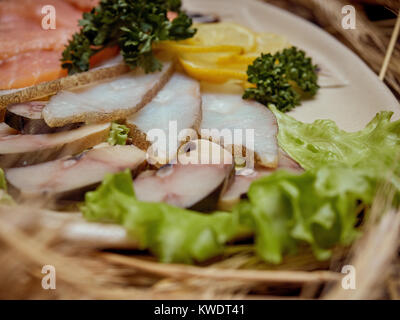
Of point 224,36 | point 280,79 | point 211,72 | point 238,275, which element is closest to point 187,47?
point 211,72

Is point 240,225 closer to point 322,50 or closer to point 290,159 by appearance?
point 290,159

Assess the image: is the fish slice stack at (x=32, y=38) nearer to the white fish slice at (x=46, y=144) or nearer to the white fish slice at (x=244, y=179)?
the white fish slice at (x=46, y=144)

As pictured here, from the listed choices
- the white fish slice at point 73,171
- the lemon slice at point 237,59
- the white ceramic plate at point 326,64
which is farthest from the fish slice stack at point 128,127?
the white ceramic plate at point 326,64

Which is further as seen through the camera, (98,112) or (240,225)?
(98,112)

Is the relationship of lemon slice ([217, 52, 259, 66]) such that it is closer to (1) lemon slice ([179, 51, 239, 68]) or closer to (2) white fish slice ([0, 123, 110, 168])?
(1) lemon slice ([179, 51, 239, 68])

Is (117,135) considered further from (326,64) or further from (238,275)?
(326,64)

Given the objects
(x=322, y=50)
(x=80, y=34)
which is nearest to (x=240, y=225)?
(x=80, y=34)
